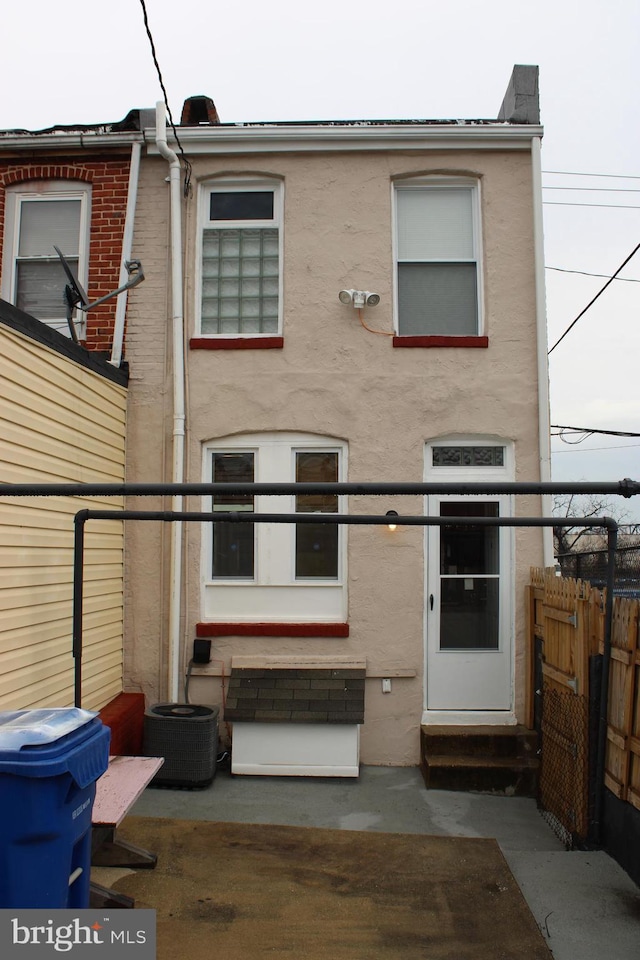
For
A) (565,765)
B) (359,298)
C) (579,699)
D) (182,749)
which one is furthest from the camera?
(359,298)

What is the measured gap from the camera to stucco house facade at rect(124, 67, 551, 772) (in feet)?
23.5

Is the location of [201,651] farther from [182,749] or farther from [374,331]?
[374,331]

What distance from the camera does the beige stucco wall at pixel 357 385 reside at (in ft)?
23.5

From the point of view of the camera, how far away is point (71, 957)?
9.82ft

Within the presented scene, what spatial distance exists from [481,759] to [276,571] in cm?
254

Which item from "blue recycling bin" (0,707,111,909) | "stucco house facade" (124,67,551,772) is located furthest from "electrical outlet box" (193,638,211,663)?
"blue recycling bin" (0,707,111,909)

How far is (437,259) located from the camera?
7.63 meters

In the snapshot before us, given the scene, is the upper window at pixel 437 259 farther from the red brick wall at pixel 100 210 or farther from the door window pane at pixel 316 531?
the red brick wall at pixel 100 210

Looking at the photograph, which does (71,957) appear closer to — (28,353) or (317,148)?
(28,353)

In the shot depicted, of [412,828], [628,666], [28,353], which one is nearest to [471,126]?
[28,353]

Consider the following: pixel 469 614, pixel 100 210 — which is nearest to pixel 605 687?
pixel 469 614

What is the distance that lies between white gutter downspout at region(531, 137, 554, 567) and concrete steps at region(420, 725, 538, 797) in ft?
5.45

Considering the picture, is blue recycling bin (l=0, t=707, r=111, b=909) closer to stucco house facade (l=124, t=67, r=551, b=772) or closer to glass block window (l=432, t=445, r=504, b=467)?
stucco house facade (l=124, t=67, r=551, b=772)

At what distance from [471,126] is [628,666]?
533 centimetres
